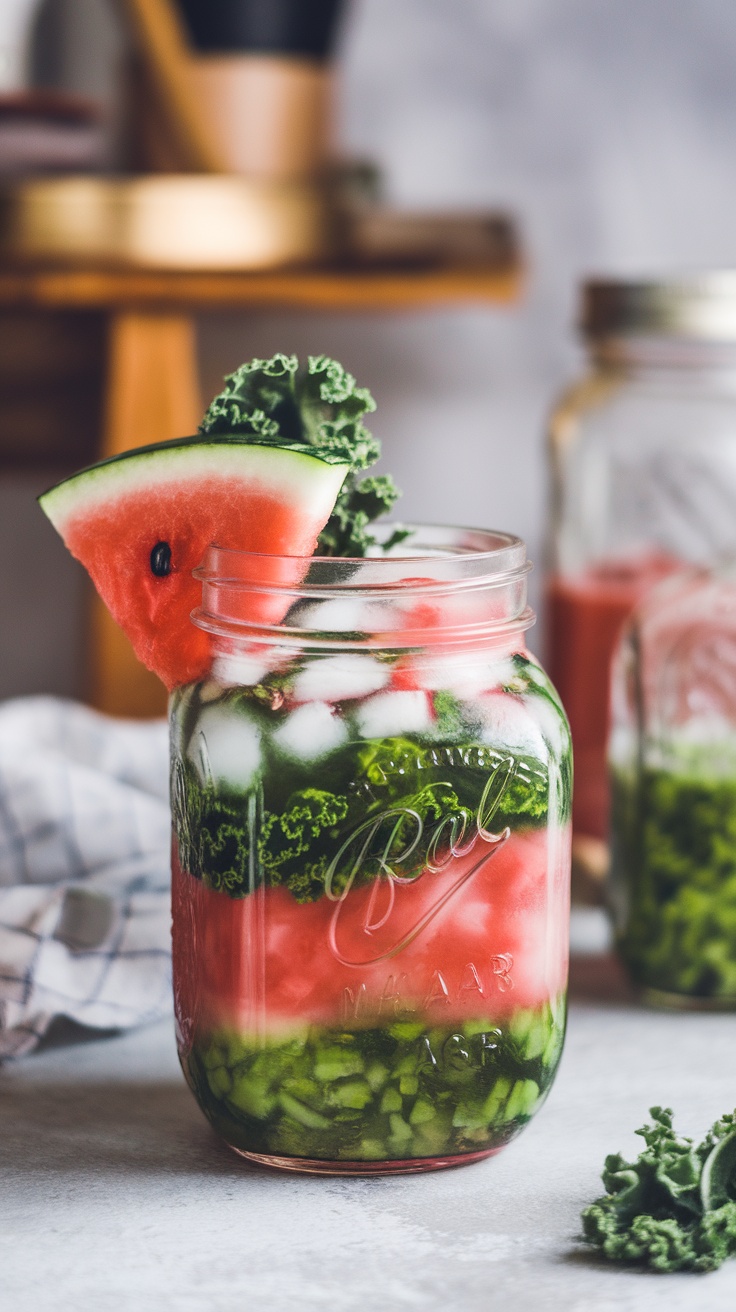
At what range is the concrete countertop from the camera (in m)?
0.62

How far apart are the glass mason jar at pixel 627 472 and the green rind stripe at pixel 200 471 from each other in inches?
21.2

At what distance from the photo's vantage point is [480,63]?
5.16 ft

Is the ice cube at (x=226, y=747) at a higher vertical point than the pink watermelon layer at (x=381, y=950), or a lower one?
higher

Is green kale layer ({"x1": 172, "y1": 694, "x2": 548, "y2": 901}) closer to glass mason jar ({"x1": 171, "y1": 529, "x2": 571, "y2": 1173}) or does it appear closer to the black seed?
glass mason jar ({"x1": 171, "y1": 529, "x2": 571, "y2": 1173})

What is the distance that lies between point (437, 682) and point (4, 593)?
3.44 ft

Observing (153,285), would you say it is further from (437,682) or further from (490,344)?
(437,682)

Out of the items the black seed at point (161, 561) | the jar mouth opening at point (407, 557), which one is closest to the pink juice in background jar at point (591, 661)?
the jar mouth opening at point (407, 557)

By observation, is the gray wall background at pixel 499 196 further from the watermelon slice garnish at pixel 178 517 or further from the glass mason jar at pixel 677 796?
the watermelon slice garnish at pixel 178 517

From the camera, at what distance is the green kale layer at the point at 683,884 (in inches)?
36.9

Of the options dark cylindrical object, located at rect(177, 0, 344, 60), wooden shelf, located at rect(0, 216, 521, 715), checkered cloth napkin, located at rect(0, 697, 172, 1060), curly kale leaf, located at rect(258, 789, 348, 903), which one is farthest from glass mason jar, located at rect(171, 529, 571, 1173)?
dark cylindrical object, located at rect(177, 0, 344, 60)

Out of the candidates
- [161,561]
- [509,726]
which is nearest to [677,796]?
[509,726]

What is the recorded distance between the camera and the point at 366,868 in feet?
2.24

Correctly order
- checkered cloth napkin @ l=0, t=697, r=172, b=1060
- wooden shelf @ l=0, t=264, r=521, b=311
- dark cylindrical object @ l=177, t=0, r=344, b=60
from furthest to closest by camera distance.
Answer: dark cylindrical object @ l=177, t=0, r=344, b=60, wooden shelf @ l=0, t=264, r=521, b=311, checkered cloth napkin @ l=0, t=697, r=172, b=1060

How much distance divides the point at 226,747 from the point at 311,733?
0.14ft
